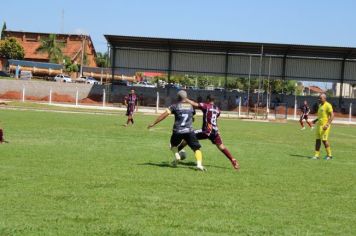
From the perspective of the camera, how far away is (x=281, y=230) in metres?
7.50

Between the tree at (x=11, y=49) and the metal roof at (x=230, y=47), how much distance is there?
133 ft

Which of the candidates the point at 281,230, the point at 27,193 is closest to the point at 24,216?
the point at 27,193

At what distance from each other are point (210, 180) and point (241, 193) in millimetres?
1496

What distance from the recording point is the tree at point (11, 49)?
100375 mm

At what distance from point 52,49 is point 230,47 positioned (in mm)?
51861

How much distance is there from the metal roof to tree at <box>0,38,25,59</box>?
40486 mm

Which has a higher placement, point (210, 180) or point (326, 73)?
point (326, 73)

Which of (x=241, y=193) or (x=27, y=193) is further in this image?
(x=241, y=193)

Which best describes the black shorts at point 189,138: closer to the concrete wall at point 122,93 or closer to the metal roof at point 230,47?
the concrete wall at point 122,93

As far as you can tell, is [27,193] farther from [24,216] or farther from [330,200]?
[330,200]

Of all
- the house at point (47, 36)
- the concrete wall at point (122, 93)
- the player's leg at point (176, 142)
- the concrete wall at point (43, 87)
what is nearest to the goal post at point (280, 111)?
the concrete wall at point (122, 93)

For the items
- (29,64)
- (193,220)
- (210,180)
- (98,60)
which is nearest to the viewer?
(193,220)

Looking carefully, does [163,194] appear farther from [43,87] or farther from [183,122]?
[43,87]

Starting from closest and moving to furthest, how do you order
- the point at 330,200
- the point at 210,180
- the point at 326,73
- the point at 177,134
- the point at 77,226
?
the point at 77,226
the point at 330,200
the point at 210,180
the point at 177,134
the point at 326,73
